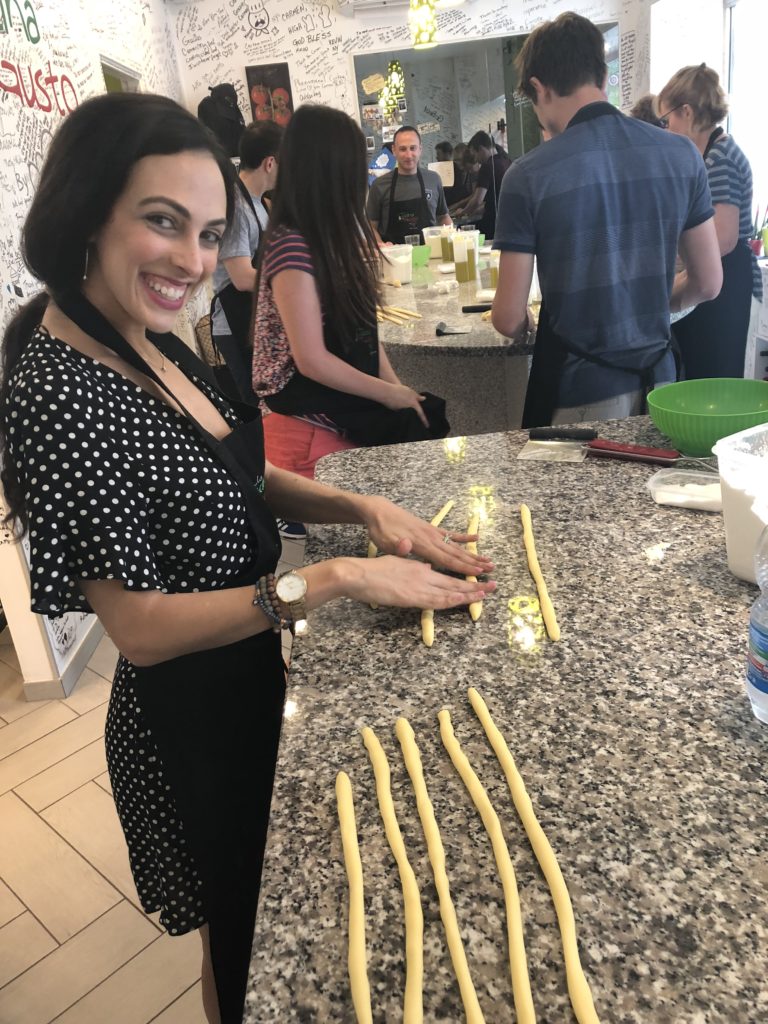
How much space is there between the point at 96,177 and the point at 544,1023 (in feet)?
3.27

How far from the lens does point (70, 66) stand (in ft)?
11.2

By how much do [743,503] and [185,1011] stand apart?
58.6 inches

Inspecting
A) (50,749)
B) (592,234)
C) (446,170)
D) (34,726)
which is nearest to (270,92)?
(446,170)

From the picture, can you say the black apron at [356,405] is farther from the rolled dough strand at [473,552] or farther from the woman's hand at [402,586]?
the woman's hand at [402,586]

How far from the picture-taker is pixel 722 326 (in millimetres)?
2680

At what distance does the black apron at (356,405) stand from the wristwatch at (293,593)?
1086mm

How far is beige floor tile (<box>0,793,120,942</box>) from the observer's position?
5.90 ft

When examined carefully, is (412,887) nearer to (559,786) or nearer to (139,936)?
(559,786)

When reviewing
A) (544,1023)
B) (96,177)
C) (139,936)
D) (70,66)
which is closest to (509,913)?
(544,1023)

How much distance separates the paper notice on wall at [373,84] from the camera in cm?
611

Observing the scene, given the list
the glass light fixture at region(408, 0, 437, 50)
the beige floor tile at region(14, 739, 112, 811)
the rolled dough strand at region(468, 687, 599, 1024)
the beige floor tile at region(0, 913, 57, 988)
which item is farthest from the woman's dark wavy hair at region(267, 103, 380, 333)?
the glass light fixture at region(408, 0, 437, 50)

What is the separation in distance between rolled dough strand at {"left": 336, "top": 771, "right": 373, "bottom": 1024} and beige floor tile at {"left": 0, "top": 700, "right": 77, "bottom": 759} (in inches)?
80.4

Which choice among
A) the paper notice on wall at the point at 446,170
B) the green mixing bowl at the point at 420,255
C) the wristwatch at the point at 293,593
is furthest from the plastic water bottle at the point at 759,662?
the paper notice on wall at the point at 446,170

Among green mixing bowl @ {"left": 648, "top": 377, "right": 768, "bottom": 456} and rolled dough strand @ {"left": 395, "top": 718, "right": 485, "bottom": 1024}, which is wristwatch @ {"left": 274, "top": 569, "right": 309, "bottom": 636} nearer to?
rolled dough strand @ {"left": 395, "top": 718, "right": 485, "bottom": 1024}
